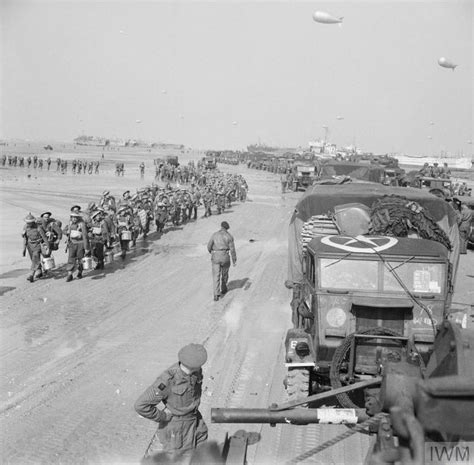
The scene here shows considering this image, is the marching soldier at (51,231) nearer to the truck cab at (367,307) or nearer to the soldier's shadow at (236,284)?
the soldier's shadow at (236,284)

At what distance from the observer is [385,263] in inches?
279

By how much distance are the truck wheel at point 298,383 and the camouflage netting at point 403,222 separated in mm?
2565

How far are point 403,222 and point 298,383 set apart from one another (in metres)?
3.00

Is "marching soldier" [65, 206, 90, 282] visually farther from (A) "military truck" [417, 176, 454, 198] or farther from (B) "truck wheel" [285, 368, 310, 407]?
(A) "military truck" [417, 176, 454, 198]

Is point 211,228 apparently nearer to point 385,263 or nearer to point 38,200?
point 38,200

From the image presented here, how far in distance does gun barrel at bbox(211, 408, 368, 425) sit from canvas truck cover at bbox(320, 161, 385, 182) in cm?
2422

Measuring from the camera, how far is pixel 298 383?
261 inches

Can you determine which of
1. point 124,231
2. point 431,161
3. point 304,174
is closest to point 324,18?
point 124,231

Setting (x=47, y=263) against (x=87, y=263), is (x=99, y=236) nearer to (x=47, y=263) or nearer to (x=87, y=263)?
(x=87, y=263)

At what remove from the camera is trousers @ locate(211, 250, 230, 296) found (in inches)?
485

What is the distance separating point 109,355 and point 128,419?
2.24 meters

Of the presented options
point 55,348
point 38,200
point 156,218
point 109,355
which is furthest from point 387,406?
point 38,200

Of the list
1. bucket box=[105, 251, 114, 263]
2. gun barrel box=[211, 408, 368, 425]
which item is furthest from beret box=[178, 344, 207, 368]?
bucket box=[105, 251, 114, 263]

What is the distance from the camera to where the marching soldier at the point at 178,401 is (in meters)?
4.90
